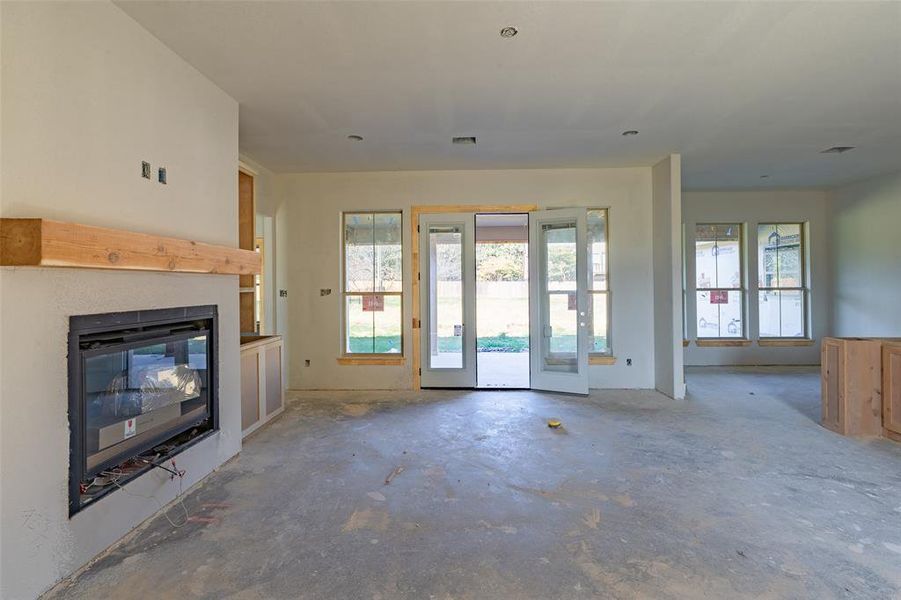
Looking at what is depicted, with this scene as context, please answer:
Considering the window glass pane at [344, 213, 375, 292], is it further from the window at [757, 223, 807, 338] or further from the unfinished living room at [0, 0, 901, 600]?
the window at [757, 223, 807, 338]

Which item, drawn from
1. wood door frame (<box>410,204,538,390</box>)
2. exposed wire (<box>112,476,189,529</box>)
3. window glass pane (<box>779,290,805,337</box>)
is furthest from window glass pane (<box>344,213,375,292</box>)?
window glass pane (<box>779,290,805,337</box>)

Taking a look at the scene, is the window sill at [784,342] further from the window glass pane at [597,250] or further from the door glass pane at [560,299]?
the door glass pane at [560,299]

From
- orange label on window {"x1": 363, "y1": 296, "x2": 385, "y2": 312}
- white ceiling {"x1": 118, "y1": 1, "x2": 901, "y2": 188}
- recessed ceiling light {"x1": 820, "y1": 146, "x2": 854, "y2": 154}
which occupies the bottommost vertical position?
orange label on window {"x1": 363, "y1": 296, "x2": 385, "y2": 312}

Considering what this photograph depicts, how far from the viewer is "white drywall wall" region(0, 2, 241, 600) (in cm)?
171

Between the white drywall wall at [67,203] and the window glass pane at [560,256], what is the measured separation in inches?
154

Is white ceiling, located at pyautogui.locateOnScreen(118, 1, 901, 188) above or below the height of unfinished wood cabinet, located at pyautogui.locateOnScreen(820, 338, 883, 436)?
above

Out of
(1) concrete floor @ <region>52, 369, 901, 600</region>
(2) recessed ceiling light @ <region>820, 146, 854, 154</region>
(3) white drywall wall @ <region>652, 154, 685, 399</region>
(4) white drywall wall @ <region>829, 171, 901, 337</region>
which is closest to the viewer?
(1) concrete floor @ <region>52, 369, 901, 600</region>

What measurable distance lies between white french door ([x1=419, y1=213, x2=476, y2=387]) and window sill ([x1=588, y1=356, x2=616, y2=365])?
159 centimetres

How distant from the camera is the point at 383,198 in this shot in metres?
5.49

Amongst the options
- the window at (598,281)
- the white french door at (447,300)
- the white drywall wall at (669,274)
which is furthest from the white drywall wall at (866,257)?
the white french door at (447,300)

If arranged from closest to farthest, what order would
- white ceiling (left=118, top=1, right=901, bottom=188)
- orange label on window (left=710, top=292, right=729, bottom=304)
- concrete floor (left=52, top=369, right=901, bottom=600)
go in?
concrete floor (left=52, top=369, right=901, bottom=600), white ceiling (left=118, top=1, right=901, bottom=188), orange label on window (left=710, top=292, right=729, bottom=304)

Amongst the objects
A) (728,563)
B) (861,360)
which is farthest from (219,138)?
(861,360)

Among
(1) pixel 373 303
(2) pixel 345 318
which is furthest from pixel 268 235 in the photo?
(1) pixel 373 303

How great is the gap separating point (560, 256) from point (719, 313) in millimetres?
3762
